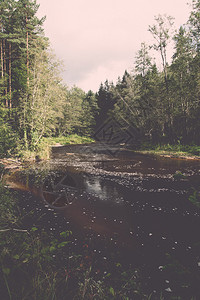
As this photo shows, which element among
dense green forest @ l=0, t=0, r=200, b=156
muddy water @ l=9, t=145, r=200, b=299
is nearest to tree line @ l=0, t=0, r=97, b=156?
dense green forest @ l=0, t=0, r=200, b=156

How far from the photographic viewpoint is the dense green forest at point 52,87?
56.5 ft

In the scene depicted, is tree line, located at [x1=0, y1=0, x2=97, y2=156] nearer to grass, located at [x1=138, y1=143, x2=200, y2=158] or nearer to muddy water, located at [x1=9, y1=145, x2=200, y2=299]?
muddy water, located at [x1=9, y1=145, x2=200, y2=299]

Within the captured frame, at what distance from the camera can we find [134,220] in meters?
5.77

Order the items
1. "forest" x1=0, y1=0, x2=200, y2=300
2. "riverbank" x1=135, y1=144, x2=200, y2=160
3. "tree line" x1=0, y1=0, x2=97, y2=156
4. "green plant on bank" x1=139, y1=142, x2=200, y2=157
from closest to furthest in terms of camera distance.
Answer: "forest" x1=0, y1=0, x2=200, y2=300, "tree line" x1=0, y1=0, x2=97, y2=156, "riverbank" x1=135, y1=144, x2=200, y2=160, "green plant on bank" x1=139, y1=142, x2=200, y2=157

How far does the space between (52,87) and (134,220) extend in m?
18.1

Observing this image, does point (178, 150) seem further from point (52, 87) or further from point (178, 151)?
point (52, 87)

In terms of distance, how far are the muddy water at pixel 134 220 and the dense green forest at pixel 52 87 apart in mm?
3619

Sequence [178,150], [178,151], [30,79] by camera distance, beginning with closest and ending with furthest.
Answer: [30,79]
[178,151]
[178,150]

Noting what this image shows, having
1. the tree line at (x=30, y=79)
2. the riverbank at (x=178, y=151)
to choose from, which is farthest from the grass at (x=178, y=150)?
the tree line at (x=30, y=79)

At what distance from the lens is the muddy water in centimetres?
356

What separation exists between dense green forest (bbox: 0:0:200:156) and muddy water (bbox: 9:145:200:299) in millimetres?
3619

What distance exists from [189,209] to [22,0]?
84.3 feet

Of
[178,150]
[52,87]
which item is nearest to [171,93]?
[178,150]

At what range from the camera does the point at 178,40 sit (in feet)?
74.5
